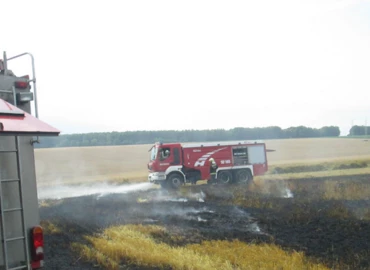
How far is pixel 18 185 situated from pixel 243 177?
19826 millimetres

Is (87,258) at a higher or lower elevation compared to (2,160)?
lower

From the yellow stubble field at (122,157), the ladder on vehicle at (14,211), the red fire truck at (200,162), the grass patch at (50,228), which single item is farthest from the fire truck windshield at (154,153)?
the ladder on vehicle at (14,211)

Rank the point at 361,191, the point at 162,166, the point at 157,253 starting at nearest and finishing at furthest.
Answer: the point at 157,253
the point at 361,191
the point at 162,166

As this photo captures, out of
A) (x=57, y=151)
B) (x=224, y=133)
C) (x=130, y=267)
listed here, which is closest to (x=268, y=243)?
(x=130, y=267)

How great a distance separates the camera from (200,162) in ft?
72.5

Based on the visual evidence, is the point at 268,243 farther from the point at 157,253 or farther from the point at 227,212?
the point at 227,212

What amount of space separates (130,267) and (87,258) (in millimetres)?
875

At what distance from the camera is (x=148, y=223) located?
11109mm

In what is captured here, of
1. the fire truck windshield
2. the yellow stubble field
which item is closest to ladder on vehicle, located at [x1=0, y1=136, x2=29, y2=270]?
the fire truck windshield

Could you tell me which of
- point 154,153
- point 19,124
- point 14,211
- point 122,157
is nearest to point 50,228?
point 14,211

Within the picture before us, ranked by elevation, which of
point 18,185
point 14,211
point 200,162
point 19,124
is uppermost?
point 19,124

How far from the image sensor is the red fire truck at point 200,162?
21.8 meters

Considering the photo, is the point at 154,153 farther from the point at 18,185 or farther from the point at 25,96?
the point at 18,185

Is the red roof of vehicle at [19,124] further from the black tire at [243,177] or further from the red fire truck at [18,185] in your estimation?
the black tire at [243,177]
